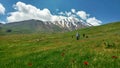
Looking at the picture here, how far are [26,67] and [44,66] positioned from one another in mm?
853

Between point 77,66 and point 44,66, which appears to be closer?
point 77,66

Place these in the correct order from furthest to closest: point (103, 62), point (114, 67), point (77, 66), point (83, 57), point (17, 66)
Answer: point (83, 57) → point (17, 66) → point (103, 62) → point (77, 66) → point (114, 67)

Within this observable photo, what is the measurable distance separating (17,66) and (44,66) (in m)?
1.55

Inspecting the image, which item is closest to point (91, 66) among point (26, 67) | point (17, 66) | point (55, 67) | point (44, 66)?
point (55, 67)

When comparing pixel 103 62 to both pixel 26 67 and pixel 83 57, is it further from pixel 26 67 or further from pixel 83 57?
pixel 26 67

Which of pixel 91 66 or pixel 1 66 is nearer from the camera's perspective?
pixel 91 66

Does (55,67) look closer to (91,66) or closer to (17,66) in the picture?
(91,66)

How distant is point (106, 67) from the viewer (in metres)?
9.02

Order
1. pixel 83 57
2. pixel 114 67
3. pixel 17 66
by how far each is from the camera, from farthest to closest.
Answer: pixel 83 57 → pixel 17 66 → pixel 114 67

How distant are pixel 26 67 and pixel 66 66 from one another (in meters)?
1.95

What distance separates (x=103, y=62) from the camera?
10.1m

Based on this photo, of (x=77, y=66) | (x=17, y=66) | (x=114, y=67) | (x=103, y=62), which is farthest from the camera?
(x=17, y=66)

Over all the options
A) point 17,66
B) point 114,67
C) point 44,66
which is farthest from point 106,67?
point 17,66

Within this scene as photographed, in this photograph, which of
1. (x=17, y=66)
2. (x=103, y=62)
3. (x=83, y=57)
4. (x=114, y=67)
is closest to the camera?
(x=114, y=67)
